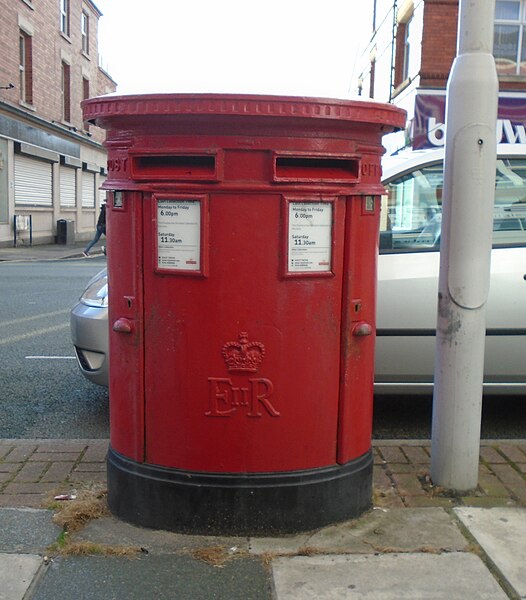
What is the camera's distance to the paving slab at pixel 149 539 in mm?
3049

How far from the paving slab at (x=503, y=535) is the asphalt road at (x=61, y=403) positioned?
1401mm

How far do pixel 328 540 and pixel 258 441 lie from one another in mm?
537

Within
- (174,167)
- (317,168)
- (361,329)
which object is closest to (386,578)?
(361,329)

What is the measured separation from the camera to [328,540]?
10.2ft

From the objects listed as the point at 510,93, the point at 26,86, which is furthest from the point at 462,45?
the point at 26,86

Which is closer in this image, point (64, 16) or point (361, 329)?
point (361, 329)

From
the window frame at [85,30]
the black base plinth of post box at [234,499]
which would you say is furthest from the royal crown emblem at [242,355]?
the window frame at [85,30]

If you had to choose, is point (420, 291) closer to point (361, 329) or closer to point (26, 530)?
point (361, 329)

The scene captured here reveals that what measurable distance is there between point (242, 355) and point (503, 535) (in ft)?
4.64

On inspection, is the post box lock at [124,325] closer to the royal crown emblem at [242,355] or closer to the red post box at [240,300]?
the red post box at [240,300]

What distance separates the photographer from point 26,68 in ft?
88.0

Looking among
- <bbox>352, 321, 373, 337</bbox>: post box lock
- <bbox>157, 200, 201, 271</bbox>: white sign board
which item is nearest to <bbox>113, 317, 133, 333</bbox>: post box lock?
<bbox>157, 200, 201, 271</bbox>: white sign board

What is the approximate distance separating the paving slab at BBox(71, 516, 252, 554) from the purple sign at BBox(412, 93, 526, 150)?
16093 mm

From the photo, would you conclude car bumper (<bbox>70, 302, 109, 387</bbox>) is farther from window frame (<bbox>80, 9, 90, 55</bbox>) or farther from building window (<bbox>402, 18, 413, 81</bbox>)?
window frame (<bbox>80, 9, 90, 55</bbox>)
